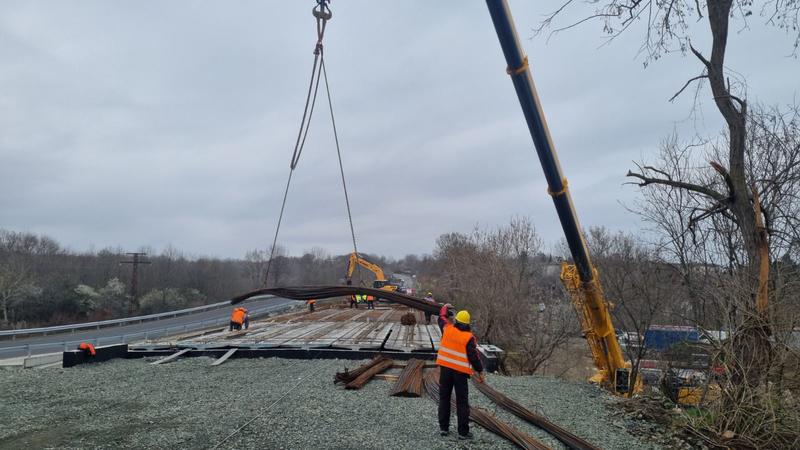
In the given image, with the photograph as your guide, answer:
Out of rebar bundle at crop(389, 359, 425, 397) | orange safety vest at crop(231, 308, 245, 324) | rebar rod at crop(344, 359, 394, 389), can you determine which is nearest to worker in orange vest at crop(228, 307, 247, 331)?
orange safety vest at crop(231, 308, 245, 324)

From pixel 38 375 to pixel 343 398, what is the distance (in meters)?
7.19

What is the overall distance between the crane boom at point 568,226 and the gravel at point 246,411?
2.47ft

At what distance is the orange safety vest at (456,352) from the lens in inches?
240

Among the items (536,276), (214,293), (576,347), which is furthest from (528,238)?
(214,293)

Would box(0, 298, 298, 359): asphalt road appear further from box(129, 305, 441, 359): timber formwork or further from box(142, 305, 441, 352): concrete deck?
box(129, 305, 441, 359): timber formwork

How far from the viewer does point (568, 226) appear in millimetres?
8281

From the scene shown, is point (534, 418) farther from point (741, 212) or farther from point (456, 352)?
point (741, 212)

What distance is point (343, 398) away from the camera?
7.71 metres

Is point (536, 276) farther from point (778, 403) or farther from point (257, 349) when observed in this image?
point (778, 403)

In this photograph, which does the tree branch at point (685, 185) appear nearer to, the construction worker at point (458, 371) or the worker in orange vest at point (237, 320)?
the construction worker at point (458, 371)

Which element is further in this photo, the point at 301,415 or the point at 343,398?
the point at 343,398

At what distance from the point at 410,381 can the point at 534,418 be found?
2827 millimetres

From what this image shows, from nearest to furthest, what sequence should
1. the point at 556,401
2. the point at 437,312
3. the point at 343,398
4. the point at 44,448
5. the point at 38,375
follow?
the point at 44,448 → the point at 437,312 → the point at 343,398 → the point at 556,401 → the point at 38,375

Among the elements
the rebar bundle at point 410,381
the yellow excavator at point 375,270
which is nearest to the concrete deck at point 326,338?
the rebar bundle at point 410,381
